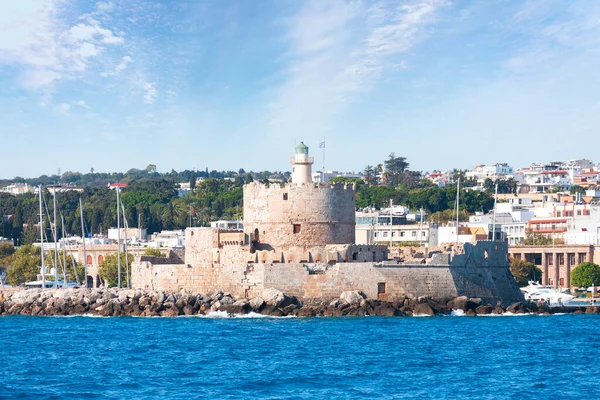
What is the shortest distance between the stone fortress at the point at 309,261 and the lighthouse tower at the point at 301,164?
1.6 inches

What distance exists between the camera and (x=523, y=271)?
209 ft

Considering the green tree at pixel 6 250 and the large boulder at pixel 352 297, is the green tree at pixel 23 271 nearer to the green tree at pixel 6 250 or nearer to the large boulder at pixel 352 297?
the green tree at pixel 6 250

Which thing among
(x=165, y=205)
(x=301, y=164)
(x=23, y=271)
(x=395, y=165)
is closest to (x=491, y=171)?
(x=395, y=165)

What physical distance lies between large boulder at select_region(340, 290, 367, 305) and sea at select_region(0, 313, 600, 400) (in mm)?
925

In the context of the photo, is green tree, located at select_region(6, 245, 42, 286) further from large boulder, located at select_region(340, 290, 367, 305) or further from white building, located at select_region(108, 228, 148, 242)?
large boulder, located at select_region(340, 290, 367, 305)

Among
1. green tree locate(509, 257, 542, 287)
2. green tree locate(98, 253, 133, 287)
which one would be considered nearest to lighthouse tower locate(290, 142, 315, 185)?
green tree locate(98, 253, 133, 287)

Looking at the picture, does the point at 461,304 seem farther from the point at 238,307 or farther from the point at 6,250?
the point at 6,250

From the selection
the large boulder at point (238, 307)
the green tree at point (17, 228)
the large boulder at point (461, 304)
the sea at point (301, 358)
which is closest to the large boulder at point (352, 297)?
the sea at point (301, 358)

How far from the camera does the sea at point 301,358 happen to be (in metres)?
28.2

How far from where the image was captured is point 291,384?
1139 inches

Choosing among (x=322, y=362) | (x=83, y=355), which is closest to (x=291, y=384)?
(x=322, y=362)

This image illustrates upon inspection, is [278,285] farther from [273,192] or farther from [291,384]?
[291,384]

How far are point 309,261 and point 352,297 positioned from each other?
2.88m

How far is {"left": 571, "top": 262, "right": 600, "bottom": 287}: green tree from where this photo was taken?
62000 millimetres
